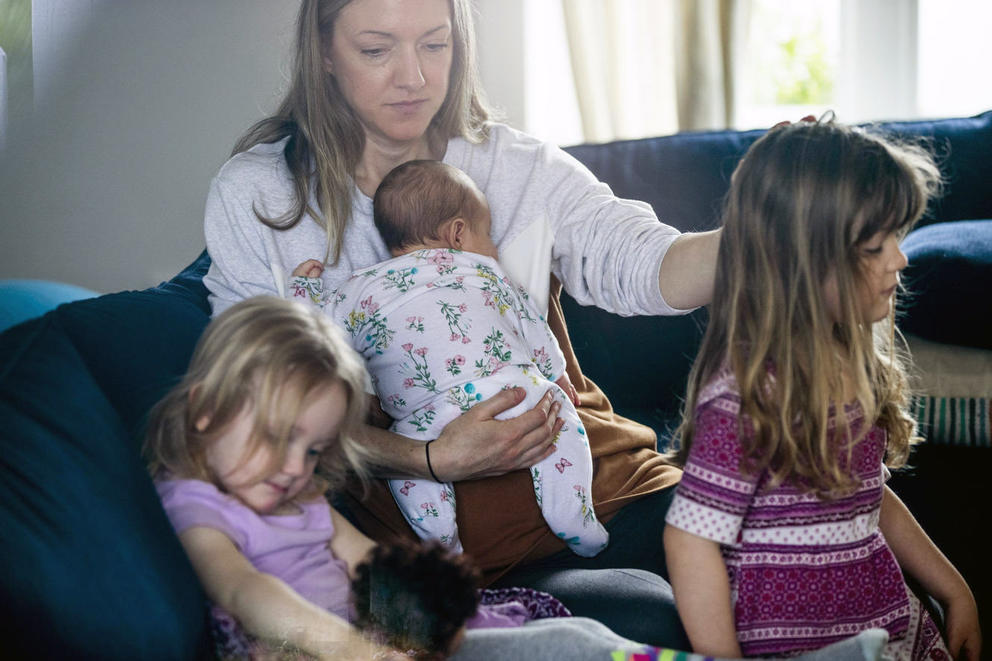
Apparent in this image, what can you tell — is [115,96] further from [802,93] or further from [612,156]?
[802,93]

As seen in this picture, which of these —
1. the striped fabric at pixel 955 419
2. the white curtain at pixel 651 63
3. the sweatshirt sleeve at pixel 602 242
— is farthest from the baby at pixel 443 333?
the white curtain at pixel 651 63

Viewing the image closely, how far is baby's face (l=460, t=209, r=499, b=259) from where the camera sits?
103 cm

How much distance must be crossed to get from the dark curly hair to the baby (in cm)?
25

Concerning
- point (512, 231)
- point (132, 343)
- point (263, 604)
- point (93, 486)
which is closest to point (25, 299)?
point (132, 343)

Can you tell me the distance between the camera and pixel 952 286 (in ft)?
4.85

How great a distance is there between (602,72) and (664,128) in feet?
0.76

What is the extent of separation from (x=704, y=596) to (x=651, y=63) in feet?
6.73

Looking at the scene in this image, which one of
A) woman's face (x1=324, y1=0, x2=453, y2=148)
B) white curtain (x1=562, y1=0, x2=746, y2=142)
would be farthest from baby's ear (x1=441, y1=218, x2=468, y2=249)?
white curtain (x1=562, y1=0, x2=746, y2=142)

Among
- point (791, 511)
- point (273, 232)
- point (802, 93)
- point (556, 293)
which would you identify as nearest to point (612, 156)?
point (556, 293)

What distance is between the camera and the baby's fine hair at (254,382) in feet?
2.27

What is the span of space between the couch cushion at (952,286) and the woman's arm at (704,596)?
87 centimetres

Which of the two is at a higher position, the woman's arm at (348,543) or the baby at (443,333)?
the baby at (443,333)

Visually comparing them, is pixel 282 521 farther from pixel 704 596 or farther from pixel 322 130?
pixel 322 130

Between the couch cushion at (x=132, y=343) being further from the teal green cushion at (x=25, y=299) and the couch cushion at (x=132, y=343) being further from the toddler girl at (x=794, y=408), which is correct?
the toddler girl at (x=794, y=408)
